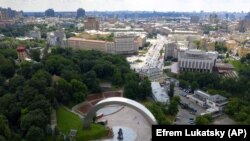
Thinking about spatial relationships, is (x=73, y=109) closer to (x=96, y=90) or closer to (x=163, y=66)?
(x=96, y=90)

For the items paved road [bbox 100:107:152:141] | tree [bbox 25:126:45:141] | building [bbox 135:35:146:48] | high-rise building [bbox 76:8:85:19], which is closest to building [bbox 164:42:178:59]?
building [bbox 135:35:146:48]

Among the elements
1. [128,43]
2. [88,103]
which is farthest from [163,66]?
[88,103]

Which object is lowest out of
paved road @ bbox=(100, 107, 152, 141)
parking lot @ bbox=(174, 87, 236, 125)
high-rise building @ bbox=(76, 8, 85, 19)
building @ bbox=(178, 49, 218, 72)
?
parking lot @ bbox=(174, 87, 236, 125)

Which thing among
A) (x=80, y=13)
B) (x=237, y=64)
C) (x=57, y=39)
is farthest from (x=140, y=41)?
(x=80, y=13)

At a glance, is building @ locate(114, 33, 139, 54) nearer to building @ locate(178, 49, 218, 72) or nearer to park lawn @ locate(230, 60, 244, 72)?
building @ locate(178, 49, 218, 72)

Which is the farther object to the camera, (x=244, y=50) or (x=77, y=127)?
(x=244, y=50)

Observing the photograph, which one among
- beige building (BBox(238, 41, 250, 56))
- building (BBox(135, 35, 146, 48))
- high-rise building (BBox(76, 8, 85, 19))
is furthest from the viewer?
high-rise building (BBox(76, 8, 85, 19))

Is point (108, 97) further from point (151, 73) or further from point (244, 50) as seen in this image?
point (244, 50)
